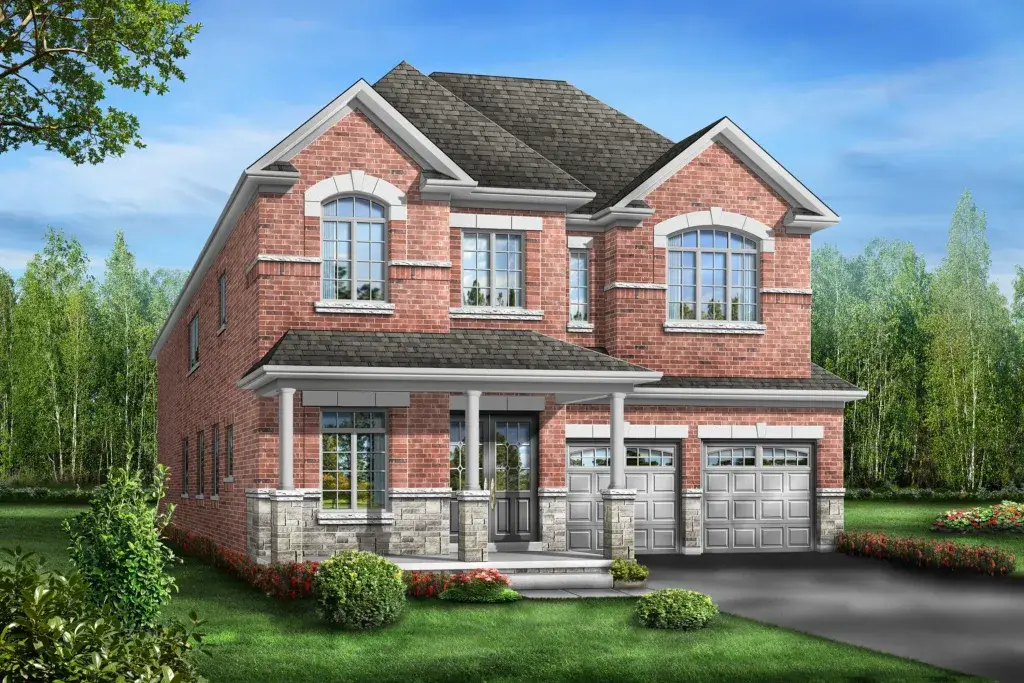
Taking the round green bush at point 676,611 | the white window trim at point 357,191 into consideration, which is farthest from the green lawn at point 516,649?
the white window trim at point 357,191

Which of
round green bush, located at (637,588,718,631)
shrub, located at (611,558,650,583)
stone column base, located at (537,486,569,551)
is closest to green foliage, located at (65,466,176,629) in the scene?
round green bush, located at (637,588,718,631)

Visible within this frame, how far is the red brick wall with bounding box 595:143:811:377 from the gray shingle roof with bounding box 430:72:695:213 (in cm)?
162

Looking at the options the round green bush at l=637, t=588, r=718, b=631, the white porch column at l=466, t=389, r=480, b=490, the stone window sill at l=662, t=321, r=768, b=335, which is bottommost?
the round green bush at l=637, t=588, r=718, b=631

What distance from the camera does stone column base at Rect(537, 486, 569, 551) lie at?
24.5 metres

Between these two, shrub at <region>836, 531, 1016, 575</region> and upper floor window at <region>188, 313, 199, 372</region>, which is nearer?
shrub at <region>836, 531, 1016, 575</region>

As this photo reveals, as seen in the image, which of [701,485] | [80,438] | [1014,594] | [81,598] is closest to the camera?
[81,598]

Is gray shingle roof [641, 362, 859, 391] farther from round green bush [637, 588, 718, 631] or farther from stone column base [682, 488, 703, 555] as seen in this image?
round green bush [637, 588, 718, 631]

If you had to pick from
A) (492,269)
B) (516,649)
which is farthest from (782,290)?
(516,649)

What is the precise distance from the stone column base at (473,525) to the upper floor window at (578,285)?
20.5 feet

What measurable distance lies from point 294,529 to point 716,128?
12.5 meters

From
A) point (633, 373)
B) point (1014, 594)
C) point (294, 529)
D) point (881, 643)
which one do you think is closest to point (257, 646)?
point (294, 529)

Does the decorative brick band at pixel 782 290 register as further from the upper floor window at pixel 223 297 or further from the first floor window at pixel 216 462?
the first floor window at pixel 216 462

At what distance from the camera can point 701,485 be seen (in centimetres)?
2623

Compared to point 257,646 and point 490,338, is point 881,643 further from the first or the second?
point 490,338
